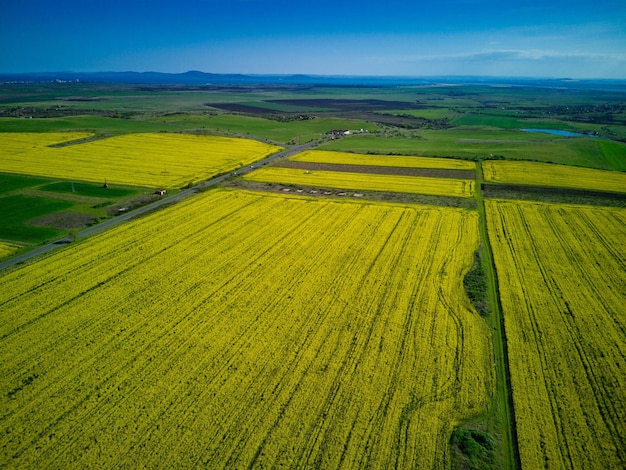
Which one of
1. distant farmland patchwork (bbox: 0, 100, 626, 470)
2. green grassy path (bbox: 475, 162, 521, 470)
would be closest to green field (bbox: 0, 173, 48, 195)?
distant farmland patchwork (bbox: 0, 100, 626, 470)

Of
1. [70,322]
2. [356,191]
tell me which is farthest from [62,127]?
[70,322]

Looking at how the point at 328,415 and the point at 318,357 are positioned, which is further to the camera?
the point at 318,357

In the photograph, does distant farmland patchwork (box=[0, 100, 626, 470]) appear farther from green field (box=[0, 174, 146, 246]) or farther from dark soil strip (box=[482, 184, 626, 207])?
dark soil strip (box=[482, 184, 626, 207])

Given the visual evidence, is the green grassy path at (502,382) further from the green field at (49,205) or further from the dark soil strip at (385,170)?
the green field at (49,205)

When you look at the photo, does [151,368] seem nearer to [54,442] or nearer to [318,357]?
[54,442]

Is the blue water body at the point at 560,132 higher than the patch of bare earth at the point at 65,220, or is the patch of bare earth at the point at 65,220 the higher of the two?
the blue water body at the point at 560,132

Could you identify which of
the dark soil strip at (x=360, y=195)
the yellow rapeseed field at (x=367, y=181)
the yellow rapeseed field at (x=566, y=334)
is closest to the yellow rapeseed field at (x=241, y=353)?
the yellow rapeseed field at (x=566, y=334)
